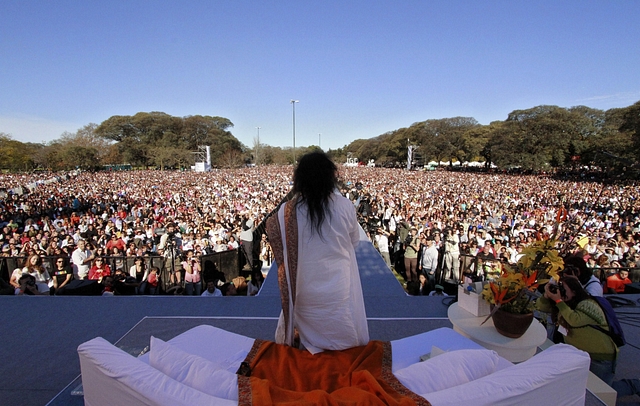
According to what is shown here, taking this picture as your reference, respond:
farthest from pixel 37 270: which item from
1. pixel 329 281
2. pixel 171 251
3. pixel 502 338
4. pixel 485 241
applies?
pixel 485 241

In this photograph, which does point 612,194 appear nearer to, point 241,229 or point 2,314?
point 241,229

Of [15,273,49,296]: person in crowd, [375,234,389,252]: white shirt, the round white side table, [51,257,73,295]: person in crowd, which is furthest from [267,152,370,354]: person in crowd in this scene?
[375,234,389,252]: white shirt

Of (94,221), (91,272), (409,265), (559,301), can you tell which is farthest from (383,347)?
(94,221)

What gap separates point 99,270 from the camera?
5.94m

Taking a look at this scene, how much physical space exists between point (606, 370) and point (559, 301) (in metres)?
0.54

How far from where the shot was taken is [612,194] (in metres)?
18.1

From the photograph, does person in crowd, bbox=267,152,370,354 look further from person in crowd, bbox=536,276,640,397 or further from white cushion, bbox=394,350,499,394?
person in crowd, bbox=536,276,640,397

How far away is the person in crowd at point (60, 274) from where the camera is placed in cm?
555

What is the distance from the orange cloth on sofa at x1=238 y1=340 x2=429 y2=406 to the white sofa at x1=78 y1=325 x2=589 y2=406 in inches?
4.0

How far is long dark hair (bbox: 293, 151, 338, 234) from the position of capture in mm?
1857

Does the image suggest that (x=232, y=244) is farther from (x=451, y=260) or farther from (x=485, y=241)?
(x=485, y=241)

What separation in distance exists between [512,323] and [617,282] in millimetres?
4460

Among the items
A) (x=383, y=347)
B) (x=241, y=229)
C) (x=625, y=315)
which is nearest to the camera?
(x=383, y=347)

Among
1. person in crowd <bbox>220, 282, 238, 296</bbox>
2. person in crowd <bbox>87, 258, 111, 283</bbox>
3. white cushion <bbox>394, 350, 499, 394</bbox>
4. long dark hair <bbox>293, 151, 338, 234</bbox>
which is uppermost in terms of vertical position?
long dark hair <bbox>293, 151, 338, 234</bbox>
